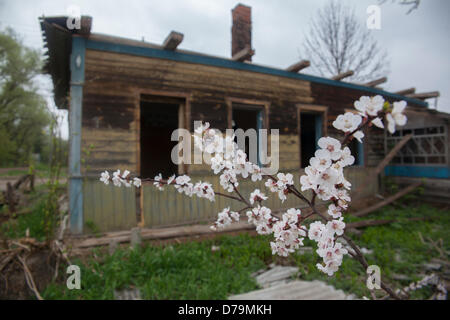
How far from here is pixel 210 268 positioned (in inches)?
151

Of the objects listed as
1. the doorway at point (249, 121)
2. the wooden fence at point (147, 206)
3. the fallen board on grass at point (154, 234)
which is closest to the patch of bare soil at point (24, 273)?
the fallen board on grass at point (154, 234)

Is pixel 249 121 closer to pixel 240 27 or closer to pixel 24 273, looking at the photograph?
pixel 240 27

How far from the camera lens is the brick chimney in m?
7.82

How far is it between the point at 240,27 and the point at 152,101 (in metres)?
3.87

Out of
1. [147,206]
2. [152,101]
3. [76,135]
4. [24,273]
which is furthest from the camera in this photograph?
[152,101]

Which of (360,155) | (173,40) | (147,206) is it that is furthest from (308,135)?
(147,206)

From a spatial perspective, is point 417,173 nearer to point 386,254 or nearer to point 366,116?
point 386,254

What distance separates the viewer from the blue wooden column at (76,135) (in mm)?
4996

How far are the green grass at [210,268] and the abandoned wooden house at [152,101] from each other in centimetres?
125
